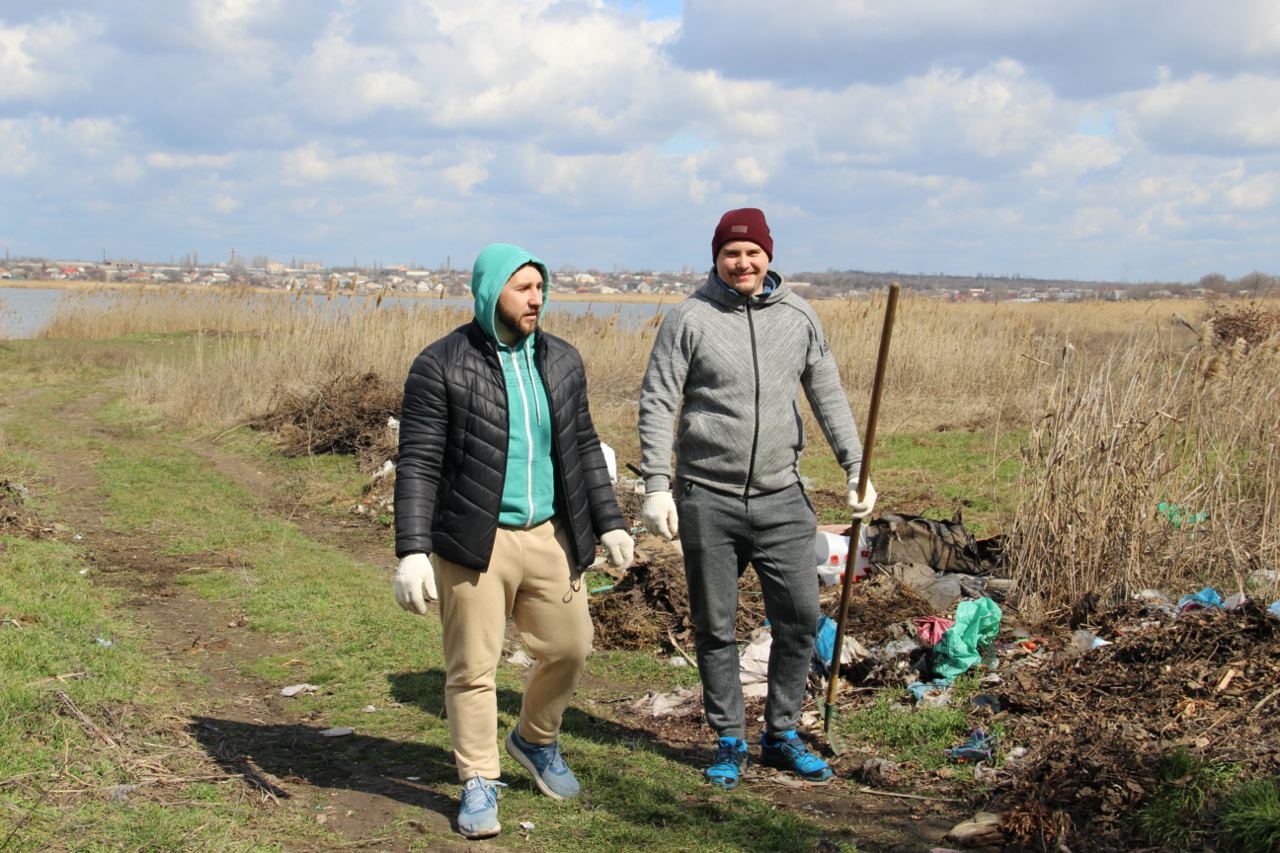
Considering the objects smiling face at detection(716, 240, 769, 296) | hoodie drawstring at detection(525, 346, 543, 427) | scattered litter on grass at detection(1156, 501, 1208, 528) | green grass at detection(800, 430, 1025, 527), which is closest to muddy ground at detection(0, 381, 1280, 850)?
scattered litter on grass at detection(1156, 501, 1208, 528)

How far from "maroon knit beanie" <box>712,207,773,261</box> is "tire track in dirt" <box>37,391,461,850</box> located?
7.40 ft

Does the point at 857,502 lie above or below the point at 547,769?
above

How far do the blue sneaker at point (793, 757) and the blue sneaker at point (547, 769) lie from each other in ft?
2.59

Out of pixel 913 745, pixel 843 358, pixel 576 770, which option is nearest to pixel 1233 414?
pixel 913 745

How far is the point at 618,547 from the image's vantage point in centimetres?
390

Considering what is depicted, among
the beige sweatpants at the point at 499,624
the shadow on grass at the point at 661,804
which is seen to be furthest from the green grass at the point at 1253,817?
the beige sweatpants at the point at 499,624

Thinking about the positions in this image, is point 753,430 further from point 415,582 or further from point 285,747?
point 285,747

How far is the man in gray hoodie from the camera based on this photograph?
4062 millimetres

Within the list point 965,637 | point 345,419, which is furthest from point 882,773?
point 345,419

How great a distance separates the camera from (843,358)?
17422mm

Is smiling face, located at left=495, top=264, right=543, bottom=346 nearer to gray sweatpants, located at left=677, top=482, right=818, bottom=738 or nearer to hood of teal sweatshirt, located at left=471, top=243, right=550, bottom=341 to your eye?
hood of teal sweatshirt, located at left=471, top=243, right=550, bottom=341

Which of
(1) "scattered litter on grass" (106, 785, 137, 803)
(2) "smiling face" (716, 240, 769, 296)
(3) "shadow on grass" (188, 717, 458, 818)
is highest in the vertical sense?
(2) "smiling face" (716, 240, 769, 296)

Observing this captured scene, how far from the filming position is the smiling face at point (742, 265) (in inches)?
→ 160

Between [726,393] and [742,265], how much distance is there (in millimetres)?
464
